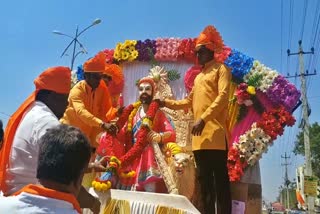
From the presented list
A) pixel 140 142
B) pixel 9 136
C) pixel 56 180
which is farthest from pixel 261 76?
pixel 56 180

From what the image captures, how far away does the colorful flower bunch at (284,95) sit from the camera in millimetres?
5676

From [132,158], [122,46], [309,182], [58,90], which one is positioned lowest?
[309,182]

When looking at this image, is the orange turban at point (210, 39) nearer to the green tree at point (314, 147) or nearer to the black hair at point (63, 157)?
the black hair at point (63, 157)

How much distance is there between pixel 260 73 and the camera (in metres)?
5.82

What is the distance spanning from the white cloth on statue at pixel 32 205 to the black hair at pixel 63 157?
0.27 feet

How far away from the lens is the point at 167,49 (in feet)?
21.8

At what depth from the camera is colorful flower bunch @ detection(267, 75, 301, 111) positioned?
5676 mm

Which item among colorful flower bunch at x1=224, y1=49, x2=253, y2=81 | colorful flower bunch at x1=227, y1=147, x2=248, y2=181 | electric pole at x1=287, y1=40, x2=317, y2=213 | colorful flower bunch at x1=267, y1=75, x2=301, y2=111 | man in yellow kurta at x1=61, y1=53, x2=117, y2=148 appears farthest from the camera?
electric pole at x1=287, y1=40, x2=317, y2=213

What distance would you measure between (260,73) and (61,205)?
465 centimetres

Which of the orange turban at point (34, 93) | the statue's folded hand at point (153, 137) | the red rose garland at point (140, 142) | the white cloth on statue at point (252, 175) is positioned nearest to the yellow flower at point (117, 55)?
the red rose garland at point (140, 142)

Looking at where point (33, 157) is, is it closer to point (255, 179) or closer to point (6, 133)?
point (6, 133)

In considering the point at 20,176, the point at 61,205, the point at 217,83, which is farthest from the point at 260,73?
the point at 61,205

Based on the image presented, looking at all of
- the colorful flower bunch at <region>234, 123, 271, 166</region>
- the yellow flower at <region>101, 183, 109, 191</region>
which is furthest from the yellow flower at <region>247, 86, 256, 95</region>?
the yellow flower at <region>101, 183, 109, 191</region>

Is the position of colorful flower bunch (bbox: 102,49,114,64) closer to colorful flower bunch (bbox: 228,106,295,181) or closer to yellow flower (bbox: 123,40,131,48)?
yellow flower (bbox: 123,40,131,48)
